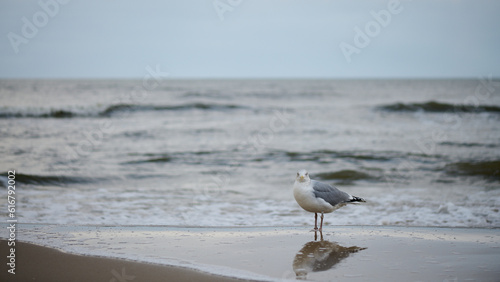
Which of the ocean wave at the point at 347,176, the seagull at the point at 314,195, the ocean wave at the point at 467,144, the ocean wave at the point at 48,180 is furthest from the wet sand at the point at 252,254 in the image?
the ocean wave at the point at 467,144

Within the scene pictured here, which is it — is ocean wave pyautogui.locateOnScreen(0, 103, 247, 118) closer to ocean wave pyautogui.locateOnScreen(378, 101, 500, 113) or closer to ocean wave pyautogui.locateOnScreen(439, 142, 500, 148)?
ocean wave pyautogui.locateOnScreen(378, 101, 500, 113)

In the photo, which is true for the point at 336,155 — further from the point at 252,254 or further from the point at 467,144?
the point at 252,254

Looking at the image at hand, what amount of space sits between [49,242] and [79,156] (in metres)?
8.35

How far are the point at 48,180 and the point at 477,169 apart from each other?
10.1 m

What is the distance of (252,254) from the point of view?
4781 mm

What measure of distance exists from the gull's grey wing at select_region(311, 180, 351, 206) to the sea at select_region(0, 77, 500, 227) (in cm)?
90

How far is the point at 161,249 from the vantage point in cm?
495

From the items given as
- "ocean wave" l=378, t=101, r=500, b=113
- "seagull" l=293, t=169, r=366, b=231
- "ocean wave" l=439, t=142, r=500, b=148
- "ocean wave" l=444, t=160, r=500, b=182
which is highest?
"ocean wave" l=378, t=101, r=500, b=113

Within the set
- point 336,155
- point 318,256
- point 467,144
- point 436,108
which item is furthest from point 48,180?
point 436,108

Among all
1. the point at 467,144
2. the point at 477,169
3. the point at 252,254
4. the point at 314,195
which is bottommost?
the point at 252,254

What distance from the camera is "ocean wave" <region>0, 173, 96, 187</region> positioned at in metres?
9.73

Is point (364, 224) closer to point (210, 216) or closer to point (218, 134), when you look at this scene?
point (210, 216)

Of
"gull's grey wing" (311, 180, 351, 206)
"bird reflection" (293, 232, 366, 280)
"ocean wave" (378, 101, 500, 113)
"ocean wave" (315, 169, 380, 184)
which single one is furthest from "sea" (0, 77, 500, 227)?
"ocean wave" (378, 101, 500, 113)

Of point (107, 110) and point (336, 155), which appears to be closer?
point (336, 155)
